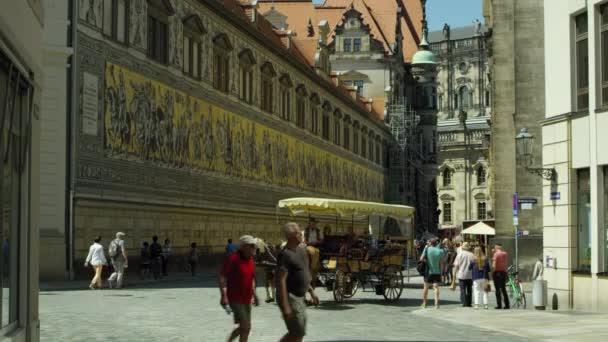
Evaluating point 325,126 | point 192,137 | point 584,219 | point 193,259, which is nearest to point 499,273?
point 584,219

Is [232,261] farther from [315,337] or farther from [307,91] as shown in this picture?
[307,91]

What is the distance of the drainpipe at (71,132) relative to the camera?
31.0 m

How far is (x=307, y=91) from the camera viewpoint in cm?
6350

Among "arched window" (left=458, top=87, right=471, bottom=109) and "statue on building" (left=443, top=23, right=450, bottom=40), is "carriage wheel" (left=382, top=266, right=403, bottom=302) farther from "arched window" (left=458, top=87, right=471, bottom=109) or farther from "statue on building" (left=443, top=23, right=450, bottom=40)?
"statue on building" (left=443, top=23, right=450, bottom=40)

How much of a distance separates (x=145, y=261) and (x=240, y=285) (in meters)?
23.0

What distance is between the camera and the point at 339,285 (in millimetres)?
→ 24719

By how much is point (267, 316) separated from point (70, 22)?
1453 centimetres

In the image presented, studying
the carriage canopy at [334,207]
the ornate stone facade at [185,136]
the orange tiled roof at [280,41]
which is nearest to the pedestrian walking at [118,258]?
the ornate stone facade at [185,136]

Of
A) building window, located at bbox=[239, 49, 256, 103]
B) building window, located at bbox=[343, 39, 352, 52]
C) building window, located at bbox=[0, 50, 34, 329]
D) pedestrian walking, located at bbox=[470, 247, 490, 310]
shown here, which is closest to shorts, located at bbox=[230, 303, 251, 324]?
building window, located at bbox=[0, 50, 34, 329]

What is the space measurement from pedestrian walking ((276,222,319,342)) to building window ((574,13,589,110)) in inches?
472

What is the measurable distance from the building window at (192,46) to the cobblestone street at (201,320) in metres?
16.3

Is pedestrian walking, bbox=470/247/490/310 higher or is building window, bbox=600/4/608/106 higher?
building window, bbox=600/4/608/106

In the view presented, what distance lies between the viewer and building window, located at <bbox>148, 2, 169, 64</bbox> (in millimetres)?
38062

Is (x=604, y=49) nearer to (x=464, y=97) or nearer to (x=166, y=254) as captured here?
(x=166, y=254)
